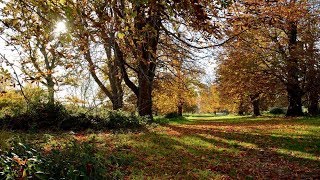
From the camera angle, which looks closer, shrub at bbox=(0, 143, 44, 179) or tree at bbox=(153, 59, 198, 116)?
shrub at bbox=(0, 143, 44, 179)

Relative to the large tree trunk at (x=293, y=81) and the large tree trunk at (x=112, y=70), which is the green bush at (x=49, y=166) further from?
the large tree trunk at (x=293, y=81)

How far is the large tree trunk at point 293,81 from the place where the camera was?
890 inches

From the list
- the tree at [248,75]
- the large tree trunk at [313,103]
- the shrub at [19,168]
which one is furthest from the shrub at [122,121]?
the large tree trunk at [313,103]

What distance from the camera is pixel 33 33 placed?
6043 millimetres

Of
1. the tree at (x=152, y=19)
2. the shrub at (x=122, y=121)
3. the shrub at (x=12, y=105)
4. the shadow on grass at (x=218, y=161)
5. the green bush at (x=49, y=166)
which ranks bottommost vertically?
the shadow on grass at (x=218, y=161)

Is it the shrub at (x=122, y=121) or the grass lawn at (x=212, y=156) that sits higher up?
the shrub at (x=122, y=121)

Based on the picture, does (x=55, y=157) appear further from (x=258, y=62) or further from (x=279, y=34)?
(x=279, y=34)

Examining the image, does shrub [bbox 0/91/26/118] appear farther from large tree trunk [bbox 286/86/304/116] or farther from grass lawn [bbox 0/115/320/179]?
large tree trunk [bbox 286/86/304/116]

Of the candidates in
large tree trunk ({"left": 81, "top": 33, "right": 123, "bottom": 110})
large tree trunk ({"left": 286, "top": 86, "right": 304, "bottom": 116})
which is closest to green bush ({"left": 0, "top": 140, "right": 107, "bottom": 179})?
large tree trunk ({"left": 81, "top": 33, "right": 123, "bottom": 110})

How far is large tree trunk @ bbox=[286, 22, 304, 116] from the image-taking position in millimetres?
22609

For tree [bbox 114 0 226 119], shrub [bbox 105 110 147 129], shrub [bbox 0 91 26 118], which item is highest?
tree [bbox 114 0 226 119]

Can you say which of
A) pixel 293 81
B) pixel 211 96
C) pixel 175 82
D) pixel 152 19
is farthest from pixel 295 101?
pixel 152 19

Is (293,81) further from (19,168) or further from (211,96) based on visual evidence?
(19,168)

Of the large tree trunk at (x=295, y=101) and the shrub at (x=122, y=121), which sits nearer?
the shrub at (x=122, y=121)
